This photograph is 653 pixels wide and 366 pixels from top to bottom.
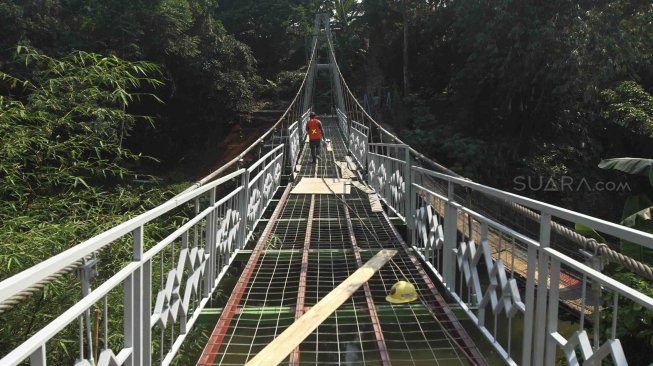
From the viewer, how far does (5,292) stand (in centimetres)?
83

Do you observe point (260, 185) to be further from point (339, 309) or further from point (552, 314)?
point (552, 314)

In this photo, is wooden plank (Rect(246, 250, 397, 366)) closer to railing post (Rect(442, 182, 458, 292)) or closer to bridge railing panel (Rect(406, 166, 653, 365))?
bridge railing panel (Rect(406, 166, 653, 365))

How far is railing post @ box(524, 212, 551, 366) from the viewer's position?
5.33 feet

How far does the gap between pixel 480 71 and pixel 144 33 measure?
9.18 meters

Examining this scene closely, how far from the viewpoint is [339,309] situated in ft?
9.72

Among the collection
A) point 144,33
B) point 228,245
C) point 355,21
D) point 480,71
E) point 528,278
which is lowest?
point 228,245

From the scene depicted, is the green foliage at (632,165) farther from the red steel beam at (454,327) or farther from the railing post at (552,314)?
the railing post at (552,314)

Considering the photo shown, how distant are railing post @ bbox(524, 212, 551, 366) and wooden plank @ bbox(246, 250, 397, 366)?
3.28 feet

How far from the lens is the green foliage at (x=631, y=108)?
321 inches

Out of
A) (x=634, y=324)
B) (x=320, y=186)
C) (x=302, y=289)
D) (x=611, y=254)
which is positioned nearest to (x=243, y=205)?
(x=302, y=289)

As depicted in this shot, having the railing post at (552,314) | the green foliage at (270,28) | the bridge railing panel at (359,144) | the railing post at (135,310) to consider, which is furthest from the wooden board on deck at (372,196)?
the green foliage at (270,28)

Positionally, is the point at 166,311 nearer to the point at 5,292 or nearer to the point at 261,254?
the point at 5,292

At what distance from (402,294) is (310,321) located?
26.3 inches

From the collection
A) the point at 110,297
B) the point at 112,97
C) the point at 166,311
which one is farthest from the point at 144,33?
the point at 166,311
